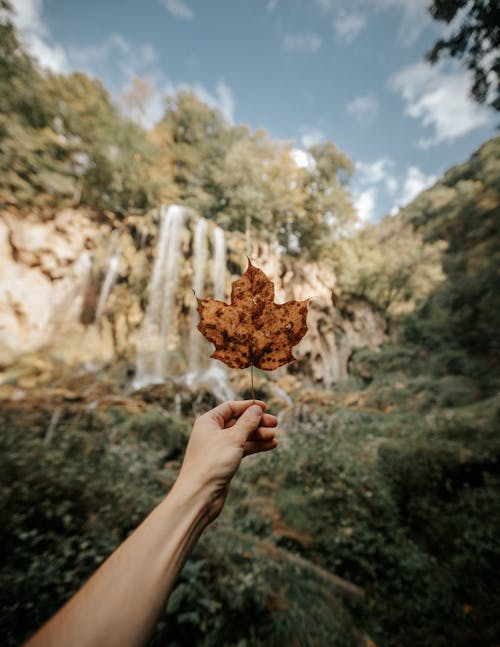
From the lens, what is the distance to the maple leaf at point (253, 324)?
1.15 meters

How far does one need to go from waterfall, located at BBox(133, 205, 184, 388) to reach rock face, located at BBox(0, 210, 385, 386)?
0.15 ft

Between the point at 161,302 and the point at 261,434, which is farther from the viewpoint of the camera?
the point at 161,302

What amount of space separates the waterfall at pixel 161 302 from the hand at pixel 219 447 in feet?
34.5

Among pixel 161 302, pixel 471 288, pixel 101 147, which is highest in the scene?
pixel 101 147

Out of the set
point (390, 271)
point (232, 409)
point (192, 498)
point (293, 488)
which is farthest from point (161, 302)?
point (390, 271)

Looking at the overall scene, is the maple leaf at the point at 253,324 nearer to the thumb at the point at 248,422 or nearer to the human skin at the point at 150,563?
the thumb at the point at 248,422

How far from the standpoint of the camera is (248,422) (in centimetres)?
115

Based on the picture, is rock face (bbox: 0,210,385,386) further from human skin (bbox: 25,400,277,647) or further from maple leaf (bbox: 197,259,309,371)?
human skin (bbox: 25,400,277,647)

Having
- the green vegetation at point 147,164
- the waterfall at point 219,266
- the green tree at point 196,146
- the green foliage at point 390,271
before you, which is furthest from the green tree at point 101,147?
the green foliage at point 390,271

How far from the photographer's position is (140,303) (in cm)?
1252

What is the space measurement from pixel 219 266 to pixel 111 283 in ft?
16.8

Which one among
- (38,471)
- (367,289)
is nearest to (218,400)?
(38,471)

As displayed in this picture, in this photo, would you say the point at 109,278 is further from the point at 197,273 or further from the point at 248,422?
the point at 248,422

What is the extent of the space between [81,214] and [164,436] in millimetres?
11376
